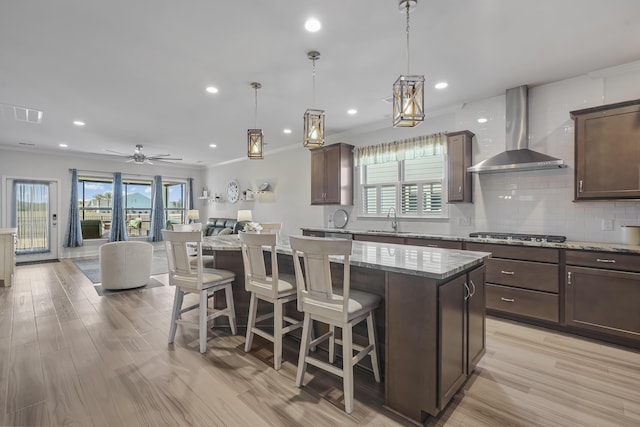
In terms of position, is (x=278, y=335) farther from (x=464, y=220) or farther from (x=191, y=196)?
(x=191, y=196)

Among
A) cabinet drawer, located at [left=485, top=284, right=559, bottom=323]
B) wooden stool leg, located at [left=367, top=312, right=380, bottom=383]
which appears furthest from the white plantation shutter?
wooden stool leg, located at [left=367, top=312, right=380, bottom=383]

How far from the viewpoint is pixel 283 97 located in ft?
13.0

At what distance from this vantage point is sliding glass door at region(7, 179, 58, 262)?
7.03 meters

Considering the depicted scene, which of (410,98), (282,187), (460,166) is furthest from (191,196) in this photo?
(410,98)

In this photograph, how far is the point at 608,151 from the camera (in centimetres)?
293

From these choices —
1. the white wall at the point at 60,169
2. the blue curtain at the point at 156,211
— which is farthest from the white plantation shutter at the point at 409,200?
the white wall at the point at 60,169

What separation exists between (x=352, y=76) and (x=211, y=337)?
3078 mm

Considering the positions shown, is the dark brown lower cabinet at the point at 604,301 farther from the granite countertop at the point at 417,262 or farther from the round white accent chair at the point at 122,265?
the round white accent chair at the point at 122,265

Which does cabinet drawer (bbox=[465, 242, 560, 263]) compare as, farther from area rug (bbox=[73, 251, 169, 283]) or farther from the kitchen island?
area rug (bbox=[73, 251, 169, 283])

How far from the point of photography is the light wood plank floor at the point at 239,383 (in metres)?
1.80

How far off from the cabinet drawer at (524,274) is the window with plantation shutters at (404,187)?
1252 millimetres

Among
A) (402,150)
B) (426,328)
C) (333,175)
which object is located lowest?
(426,328)

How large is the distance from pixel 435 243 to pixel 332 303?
2347 mm

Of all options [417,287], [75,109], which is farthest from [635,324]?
[75,109]
